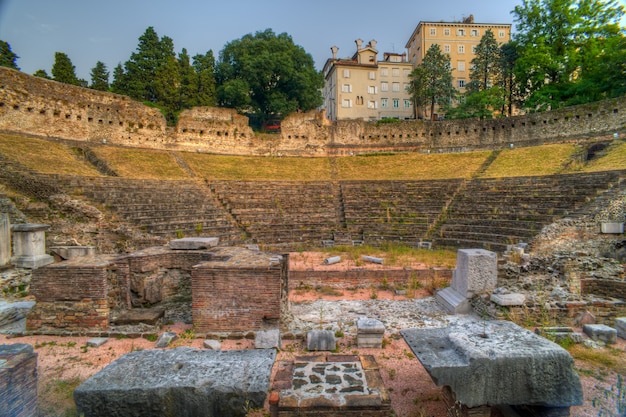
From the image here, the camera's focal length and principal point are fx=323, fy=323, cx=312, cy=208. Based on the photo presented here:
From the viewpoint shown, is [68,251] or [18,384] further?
[68,251]

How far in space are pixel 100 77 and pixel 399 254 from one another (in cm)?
4010

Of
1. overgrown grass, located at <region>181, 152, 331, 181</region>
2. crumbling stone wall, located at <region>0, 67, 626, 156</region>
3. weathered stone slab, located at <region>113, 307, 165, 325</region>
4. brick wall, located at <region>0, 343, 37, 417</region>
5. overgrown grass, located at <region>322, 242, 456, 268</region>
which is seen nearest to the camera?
brick wall, located at <region>0, 343, 37, 417</region>

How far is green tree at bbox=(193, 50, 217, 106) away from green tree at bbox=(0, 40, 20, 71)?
15.3 m

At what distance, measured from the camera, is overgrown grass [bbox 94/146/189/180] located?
18.6m

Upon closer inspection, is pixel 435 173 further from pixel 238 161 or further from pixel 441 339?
pixel 441 339

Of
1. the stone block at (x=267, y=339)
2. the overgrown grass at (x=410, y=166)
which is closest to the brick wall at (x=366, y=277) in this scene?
the stone block at (x=267, y=339)

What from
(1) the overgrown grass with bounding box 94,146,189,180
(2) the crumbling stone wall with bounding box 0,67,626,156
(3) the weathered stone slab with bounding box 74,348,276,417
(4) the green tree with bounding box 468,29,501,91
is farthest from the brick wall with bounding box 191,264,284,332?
(4) the green tree with bounding box 468,29,501,91

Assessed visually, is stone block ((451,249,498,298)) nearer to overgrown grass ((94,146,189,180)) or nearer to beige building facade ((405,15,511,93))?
overgrown grass ((94,146,189,180))

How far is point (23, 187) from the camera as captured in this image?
35.8 feet

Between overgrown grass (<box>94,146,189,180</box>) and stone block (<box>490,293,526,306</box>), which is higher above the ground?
overgrown grass (<box>94,146,189,180</box>)

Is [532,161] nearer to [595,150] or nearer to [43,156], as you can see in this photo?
[595,150]

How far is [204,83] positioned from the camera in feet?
109

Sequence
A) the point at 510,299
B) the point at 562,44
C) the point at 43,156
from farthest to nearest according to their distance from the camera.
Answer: the point at 562,44 < the point at 43,156 < the point at 510,299

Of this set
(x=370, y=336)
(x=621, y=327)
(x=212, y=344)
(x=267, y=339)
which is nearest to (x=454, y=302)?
(x=621, y=327)
